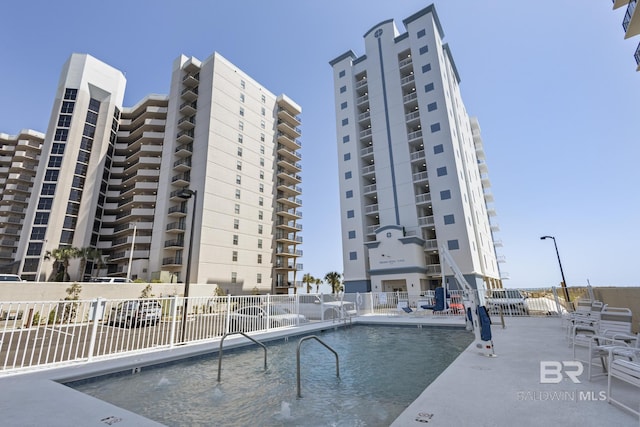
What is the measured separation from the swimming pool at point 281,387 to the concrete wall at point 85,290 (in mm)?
11988

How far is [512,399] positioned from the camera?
4.18m

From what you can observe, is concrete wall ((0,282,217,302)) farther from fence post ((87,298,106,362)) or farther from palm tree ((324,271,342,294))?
palm tree ((324,271,342,294))

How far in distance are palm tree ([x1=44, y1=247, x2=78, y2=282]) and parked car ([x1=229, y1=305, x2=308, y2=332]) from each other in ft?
136

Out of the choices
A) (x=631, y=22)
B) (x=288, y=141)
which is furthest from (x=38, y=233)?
(x=631, y=22)

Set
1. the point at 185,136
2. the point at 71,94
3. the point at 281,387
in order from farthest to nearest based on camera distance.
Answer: the point at 71,94, the point at 185,136, the point at 281,387

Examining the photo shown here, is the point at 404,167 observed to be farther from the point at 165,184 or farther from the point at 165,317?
the point at 165,184

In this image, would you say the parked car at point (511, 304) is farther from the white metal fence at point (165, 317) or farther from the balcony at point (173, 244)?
the balcony at point (173, 244)

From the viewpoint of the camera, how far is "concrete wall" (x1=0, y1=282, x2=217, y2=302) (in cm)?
2089

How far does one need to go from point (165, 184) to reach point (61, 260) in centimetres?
1704

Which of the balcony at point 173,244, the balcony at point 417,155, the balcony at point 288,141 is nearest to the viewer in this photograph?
the balcony at point 417,155

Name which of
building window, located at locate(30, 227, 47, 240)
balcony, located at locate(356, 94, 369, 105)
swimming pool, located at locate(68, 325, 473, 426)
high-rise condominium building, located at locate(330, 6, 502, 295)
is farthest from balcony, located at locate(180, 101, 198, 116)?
swimming pool, located at locate(68, 325, 473, 426)

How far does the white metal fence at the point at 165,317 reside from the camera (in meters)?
7.06

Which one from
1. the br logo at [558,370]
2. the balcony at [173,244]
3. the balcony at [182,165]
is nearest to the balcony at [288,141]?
the balcony at [182,165]

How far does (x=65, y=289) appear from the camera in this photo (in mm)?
23562
